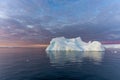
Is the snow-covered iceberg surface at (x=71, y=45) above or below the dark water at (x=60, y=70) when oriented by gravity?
above

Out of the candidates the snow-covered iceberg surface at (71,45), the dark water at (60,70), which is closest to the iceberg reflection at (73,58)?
the dark water at (60,70)

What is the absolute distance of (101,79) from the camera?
79.7 ft

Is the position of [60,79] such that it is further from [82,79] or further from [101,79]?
[101,79]

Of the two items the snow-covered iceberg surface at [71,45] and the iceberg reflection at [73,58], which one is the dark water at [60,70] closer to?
the iceberg reflection at [73,58]

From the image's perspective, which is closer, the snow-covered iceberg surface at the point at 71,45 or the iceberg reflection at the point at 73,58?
Answer: the iceberg reflection at the point at 73,58

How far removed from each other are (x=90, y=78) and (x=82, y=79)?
5.79ft

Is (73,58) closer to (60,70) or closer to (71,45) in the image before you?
(60,70)

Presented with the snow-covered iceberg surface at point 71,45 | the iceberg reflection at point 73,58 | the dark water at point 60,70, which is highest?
the snow-covered iceberg surface at point 71,45

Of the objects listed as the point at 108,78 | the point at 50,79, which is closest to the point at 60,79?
the point at 50,79

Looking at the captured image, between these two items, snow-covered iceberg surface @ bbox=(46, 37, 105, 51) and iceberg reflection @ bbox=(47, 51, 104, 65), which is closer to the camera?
iceberg reflection @ bbox=(47, 51, 104, 65)

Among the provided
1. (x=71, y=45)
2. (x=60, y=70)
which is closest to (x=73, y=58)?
(x=60, y=70)

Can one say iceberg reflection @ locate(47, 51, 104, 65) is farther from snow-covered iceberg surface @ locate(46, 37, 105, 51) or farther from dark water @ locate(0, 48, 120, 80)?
snow-covered iceberg surface @ locate(46, 37, 105, 51)

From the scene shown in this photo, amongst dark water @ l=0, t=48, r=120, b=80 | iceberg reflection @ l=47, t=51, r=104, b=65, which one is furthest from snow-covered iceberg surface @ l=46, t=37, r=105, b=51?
dark water @ l=0, t=48, r=120, b=80

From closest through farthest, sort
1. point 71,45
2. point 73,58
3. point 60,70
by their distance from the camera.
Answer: point 60,70 → point 73,58 → point 71,45
